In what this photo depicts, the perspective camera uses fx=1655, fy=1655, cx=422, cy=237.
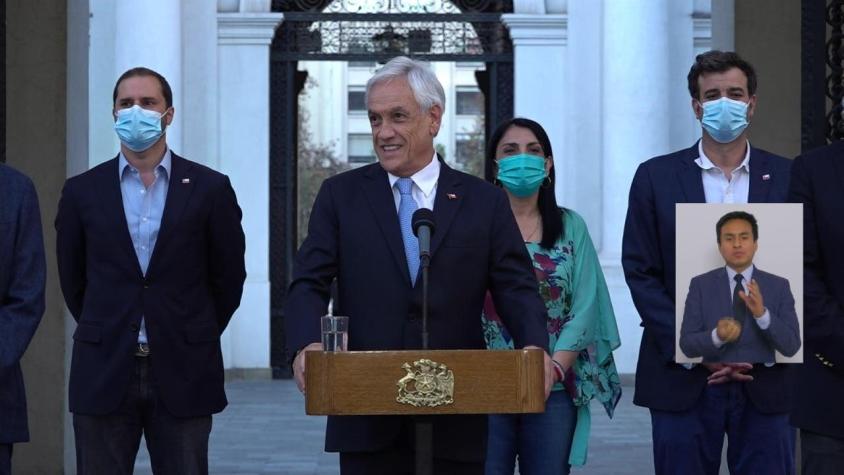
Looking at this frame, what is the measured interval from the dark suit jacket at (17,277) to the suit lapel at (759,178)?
2495 millimetres

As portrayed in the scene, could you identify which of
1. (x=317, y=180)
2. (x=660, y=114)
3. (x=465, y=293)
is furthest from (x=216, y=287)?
(x=317, y=180)

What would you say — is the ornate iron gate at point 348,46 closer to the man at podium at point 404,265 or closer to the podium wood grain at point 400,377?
the man at podium at point 404,265

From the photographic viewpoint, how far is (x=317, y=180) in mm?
69500

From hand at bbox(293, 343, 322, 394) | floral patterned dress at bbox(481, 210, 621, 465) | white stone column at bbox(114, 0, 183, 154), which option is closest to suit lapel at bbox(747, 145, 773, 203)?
floral patterned dress at bbox(481, 210, 621, 465)

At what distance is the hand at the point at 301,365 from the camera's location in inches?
179

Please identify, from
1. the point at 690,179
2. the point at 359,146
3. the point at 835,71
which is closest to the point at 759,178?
the point at 690,179

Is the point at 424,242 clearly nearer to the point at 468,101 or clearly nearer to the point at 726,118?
the point at 726,118

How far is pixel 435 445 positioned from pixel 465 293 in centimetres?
48

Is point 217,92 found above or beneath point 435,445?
above

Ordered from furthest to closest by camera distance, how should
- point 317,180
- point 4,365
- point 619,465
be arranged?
1. point 317,180
2. point 619,465
3. point 4,365

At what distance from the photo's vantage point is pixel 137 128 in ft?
20.6

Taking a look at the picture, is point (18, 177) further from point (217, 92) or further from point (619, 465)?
point (217, 92)

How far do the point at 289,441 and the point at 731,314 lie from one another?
8.24 metres

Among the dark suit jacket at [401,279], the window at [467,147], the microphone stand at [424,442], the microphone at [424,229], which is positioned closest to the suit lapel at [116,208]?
the dark suit jacket at [401,279]
